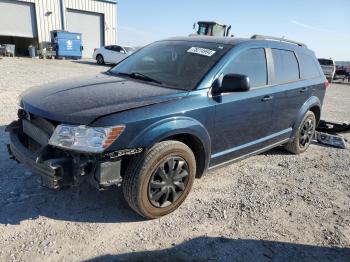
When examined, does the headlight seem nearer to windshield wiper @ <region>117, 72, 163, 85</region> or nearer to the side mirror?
windshield wiper @ <region>117, 72, 163, 85</region>

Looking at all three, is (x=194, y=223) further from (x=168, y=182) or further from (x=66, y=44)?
(x=66, y=44)

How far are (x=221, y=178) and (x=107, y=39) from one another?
29.2 m

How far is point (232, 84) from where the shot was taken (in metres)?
3.40

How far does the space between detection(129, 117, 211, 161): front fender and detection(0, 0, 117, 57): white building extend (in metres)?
26.7

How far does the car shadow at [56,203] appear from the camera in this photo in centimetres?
325

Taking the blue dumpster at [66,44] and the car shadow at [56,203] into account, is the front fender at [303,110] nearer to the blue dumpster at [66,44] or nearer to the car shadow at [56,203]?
the car shadow at [56,203]

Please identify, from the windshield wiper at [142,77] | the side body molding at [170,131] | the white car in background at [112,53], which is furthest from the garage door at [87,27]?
the side body molding at [170,131]

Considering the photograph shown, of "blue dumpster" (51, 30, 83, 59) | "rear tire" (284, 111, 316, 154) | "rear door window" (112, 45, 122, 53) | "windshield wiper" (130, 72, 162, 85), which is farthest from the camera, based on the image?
"blue dumpster" (51, 30, 83, 59)

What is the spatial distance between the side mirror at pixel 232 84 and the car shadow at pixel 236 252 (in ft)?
4.93

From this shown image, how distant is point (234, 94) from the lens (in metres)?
3.73

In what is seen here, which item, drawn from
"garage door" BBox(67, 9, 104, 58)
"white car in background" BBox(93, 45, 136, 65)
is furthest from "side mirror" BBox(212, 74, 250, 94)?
"garage door" BBox(67, 9, 104, 58)

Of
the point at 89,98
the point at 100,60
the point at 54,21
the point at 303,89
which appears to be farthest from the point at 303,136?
the point at 54,21

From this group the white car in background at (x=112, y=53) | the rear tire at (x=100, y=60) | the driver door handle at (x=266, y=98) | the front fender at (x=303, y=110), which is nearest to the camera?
the driver door handle at (x=266, y=98)

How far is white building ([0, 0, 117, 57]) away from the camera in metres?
25.6
